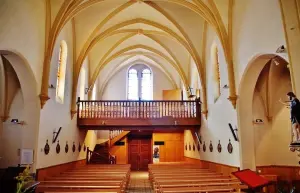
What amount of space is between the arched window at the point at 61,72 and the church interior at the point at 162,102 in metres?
0.05

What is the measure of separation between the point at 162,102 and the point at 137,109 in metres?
1.46

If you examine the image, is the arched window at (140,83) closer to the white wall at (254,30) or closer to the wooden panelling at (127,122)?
the wooden panelling at (127,122)

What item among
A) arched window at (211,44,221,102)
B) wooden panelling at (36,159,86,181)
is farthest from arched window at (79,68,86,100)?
arched window at (211,44,221,102)

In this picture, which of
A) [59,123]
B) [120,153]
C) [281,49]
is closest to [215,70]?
[281,49]

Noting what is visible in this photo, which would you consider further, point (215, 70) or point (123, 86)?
point (123, 86)

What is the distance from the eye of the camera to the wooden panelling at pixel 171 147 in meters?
20.2

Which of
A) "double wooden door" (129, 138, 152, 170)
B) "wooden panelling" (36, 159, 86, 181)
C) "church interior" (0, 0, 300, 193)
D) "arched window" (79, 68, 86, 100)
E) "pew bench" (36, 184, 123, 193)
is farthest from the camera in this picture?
"double wooden door" (129, 138, 152, 170)

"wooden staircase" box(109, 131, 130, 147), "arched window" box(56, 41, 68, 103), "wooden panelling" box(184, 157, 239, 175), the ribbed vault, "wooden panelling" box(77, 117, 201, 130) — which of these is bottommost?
"wooden panelling" box(184, 157, 239, 175)

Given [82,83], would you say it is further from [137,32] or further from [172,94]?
[172,94]

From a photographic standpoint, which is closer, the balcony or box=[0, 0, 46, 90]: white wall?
box=[0, 0, 46, 90]: white wall

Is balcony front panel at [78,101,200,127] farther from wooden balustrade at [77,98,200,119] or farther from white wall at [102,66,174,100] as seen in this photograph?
white wall at [102,66,174,100]

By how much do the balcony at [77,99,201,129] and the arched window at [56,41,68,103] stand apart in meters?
2.27

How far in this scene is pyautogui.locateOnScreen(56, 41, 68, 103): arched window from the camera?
1172cm

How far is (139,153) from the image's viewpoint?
20.5m
